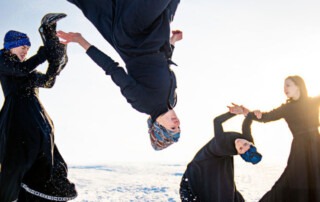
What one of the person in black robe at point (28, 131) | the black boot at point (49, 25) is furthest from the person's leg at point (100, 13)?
the person in black robe at point (28, 131)

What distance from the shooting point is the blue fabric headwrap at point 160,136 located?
211cm

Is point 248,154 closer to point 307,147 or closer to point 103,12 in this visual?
point 307,147

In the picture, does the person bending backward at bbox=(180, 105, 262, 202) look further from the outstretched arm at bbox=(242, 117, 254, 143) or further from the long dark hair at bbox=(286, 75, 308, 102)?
the long dark hair at bbox=(286, 75, 308, 102)

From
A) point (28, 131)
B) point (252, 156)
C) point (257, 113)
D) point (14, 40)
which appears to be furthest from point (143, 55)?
point (257, 113)

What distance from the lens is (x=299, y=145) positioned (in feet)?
16.4

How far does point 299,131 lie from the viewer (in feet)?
16.6

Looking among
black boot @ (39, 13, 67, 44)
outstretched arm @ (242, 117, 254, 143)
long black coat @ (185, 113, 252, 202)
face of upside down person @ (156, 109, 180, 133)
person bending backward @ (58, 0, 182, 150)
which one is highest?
black boot @ (39, 13, 67, 44)

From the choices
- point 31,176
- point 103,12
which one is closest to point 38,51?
point 31,176

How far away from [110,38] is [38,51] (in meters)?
1.33

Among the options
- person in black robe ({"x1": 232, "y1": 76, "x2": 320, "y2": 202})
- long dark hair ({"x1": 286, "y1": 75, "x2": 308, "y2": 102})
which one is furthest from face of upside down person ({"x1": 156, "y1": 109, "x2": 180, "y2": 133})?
long dark hair ({"x1": 286, "y1": 75, "x2": 308, "y2": 102})

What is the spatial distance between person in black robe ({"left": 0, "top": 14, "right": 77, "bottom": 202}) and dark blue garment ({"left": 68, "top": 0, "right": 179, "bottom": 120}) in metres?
1.21

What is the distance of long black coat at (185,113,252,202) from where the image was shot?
455 centimetres

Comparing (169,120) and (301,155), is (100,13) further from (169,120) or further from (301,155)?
(301,155)

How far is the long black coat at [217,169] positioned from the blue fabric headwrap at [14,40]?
2389 mm
